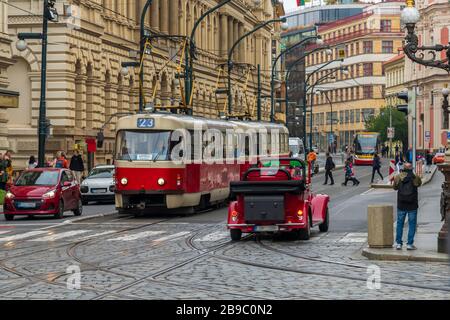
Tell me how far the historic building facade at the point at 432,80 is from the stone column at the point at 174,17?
52.0m

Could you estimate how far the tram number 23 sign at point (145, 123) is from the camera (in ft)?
105

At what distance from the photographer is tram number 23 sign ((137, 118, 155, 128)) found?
32.1m

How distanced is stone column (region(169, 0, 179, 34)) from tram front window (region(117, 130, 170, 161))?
42.2m

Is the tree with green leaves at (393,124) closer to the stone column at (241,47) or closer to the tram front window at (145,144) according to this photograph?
the stone column at (241,47)

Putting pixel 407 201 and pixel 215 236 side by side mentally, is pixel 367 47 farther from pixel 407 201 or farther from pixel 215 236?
pixel 407 201

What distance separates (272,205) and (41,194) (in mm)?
10555

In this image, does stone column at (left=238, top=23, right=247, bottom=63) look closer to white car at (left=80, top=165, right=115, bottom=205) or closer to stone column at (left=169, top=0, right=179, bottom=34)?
stone column at (left=169, top=0, right=179, bottom=34)

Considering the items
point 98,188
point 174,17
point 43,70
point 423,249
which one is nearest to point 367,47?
point 174,17

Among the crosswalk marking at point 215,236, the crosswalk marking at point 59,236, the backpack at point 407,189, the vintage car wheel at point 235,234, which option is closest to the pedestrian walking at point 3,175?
the crosswalk marking at point 59,236

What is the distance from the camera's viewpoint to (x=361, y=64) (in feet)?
573

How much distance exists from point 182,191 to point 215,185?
422 centimetres

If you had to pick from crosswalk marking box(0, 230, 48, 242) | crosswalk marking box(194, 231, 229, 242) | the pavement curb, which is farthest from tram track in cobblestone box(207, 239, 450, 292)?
crosswalk marking box(0, 230, 48, 242)

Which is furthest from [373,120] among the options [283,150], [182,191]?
[182,191]
